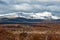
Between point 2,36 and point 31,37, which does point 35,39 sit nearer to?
point 31,37

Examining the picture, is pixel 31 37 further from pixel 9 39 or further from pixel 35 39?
pixel 9 39

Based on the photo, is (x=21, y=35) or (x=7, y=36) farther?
(x=21, y=35)

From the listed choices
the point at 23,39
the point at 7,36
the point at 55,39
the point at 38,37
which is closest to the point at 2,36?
the point at 7,36

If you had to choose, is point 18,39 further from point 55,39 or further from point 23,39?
point 55,39

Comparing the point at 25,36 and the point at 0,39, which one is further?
→ the point at 25,36

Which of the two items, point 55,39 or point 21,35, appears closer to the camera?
point 55,39

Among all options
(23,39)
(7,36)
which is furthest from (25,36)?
(7,36)

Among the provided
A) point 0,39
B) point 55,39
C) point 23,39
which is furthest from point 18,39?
point 55,39
